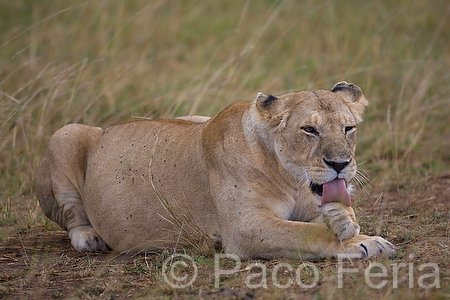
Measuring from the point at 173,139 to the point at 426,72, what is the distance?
17.7 feet

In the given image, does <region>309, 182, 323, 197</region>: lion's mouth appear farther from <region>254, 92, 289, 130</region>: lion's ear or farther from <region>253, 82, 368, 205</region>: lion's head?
<region>254, 92, 289, 130</region>: lion's ear

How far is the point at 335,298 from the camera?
11.6 ft

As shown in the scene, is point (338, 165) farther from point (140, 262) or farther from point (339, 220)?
point (140, 262)

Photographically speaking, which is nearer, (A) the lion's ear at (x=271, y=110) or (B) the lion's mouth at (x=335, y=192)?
(B) the lion's mouth at (x=335, y=192)

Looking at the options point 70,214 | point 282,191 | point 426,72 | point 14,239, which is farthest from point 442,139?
point 14,239

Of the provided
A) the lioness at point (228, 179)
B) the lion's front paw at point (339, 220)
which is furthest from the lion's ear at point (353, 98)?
the lion's front paw at point (339, 220)

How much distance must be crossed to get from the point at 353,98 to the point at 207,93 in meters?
3.55

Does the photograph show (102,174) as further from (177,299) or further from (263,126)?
(177,299)

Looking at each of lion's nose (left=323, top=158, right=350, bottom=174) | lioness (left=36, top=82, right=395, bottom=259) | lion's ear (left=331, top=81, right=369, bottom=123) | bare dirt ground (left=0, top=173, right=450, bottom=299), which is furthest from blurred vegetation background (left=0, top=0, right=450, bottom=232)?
lion's nose (left=323, top=158, right=350, bottom=174)

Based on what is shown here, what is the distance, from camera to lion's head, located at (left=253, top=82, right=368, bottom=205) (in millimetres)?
4344

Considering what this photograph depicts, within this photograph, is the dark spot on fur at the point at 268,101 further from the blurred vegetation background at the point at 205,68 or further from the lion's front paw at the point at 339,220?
the blurred vegetation background at the point at 205,68

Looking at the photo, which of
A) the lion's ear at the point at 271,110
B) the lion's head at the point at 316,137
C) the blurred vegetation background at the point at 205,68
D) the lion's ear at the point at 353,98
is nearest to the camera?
the lion's head at the point at 316,137

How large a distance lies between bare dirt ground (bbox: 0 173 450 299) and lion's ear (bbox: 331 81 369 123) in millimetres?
927

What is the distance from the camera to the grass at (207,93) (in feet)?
14.3
